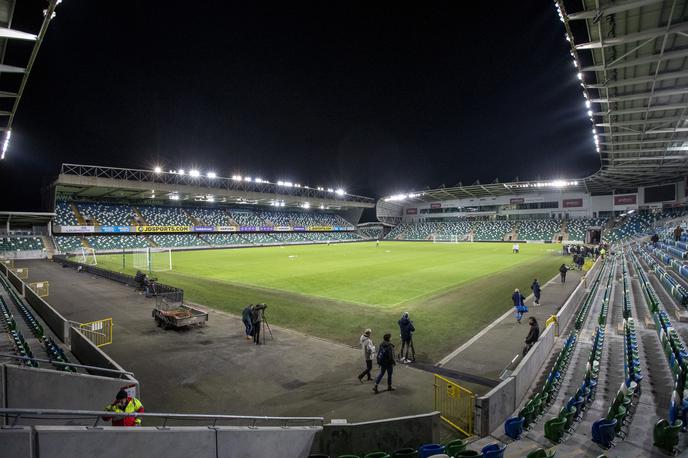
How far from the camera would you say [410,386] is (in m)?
8.60

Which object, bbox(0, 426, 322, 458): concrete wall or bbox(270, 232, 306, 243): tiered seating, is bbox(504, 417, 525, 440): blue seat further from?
bbox(270, 232, 306, 243): tiered seating

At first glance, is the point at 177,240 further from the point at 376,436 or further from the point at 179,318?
the point at 376,436

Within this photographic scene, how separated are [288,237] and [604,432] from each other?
75414 millimetres

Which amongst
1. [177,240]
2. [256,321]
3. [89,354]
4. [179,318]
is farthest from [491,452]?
[177,240]

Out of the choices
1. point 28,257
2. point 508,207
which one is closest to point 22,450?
point 28,257

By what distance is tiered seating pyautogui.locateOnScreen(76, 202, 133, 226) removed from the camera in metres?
57.2

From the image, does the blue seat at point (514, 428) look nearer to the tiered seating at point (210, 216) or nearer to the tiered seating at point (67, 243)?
the tiered seating at point (67, 243)

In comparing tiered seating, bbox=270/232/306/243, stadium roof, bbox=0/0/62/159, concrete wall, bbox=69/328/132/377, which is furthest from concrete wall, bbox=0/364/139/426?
tiered seating, bbox=270/232/306/243

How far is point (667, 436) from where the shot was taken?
5.11 meters

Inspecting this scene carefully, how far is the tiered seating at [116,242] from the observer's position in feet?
174

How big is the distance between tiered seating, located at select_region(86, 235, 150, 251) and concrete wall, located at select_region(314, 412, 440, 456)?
5698 cm

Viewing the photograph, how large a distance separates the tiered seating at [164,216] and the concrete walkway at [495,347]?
63.4 metres

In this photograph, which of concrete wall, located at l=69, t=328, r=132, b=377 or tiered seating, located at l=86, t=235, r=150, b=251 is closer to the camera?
concrete wall, located at l=69, t=328, r=132, b=377

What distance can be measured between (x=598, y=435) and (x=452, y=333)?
7.42 meters
